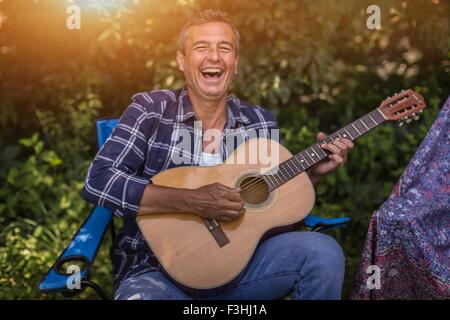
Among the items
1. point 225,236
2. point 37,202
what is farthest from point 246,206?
point 37,202

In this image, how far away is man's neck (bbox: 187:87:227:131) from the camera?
8.83 feet

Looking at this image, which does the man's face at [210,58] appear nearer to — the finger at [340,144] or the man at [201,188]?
the man at [201,188]

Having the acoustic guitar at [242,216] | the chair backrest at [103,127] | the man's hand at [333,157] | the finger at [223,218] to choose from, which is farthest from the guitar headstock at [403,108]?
the chair backrest at [103,127]

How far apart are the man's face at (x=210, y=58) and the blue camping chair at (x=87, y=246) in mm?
492

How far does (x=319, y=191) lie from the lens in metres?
3.91

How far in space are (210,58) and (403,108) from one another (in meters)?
0.85

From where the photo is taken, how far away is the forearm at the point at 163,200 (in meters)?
2.31

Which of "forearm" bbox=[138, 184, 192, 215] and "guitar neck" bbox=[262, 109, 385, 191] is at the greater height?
"guitar neck" bbox=[262, 109, 385, 191]

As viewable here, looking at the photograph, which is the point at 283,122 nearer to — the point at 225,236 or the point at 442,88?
the point at 442,88

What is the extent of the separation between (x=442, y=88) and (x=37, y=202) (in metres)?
2.82

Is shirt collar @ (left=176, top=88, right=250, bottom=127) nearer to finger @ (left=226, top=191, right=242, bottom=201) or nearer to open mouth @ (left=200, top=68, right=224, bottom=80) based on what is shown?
open mouth @ (left=200, top=68, right=224, bottom=80)

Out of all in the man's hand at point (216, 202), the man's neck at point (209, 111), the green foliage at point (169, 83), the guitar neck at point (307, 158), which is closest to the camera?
the man's hand at point (216, 202)

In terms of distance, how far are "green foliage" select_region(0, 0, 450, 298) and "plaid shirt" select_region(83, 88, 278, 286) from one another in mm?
953

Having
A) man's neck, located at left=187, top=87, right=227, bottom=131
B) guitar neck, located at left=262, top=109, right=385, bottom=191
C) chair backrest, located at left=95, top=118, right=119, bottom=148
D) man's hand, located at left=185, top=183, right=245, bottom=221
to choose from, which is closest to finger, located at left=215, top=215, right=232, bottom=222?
man's hand, located at left=185, top=183, right=245, bottom=221
